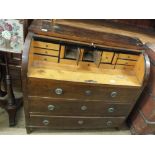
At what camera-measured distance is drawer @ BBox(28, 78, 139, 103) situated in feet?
3.82

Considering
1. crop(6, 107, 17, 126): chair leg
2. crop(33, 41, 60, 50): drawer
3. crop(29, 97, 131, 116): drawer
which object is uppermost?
crop(33, 41, 60, 50): drawer

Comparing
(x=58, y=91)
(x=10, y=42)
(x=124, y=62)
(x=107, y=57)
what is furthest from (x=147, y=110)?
(x=10, y=42)

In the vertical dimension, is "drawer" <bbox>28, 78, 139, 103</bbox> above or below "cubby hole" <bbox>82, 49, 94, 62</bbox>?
below

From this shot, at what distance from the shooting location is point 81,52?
1277 mm

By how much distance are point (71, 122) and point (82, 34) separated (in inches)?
33.4

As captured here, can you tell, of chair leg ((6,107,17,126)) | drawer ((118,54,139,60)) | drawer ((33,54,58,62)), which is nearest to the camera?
drawer ((33,54,58,62))

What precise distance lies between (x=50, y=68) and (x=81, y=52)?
0.29 metres

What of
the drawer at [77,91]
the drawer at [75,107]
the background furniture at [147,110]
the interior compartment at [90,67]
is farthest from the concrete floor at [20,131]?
the interior compartment at [90,67]

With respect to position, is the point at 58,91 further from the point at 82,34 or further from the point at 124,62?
the point at 124,62

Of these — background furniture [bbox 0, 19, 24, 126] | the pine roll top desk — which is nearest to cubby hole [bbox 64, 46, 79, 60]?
the pine roll top desk

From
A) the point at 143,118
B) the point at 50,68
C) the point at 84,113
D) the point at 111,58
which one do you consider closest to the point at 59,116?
the point at 84,113

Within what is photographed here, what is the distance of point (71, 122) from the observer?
151 centimetres

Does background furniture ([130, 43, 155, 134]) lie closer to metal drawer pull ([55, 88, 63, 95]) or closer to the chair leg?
metal drawer pull ([55, 88, 63, 95])

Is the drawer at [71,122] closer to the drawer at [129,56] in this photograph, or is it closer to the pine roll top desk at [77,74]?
the pine roll top desk at [77,74]
